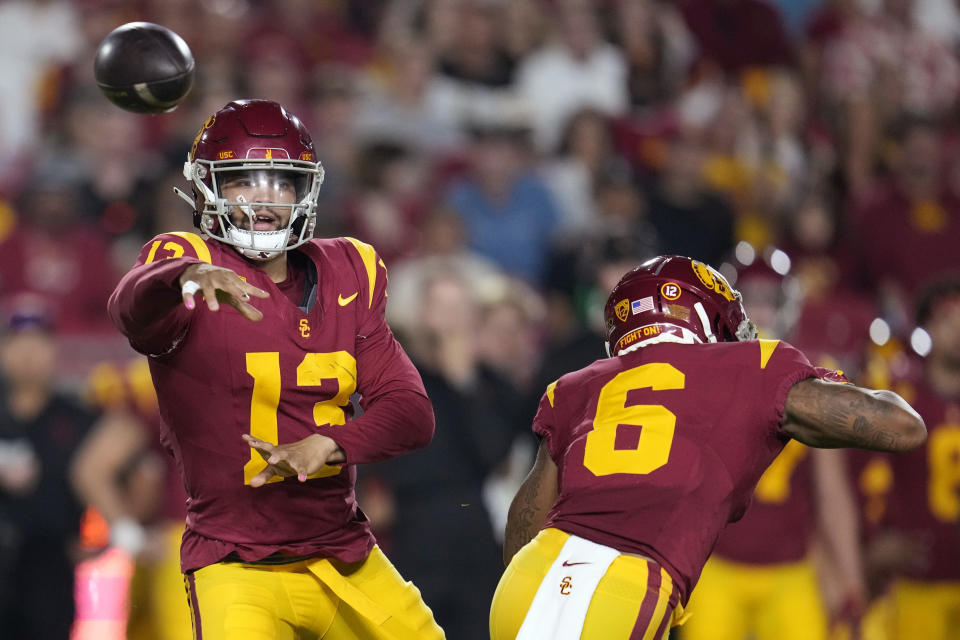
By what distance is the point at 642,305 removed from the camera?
3482 mm

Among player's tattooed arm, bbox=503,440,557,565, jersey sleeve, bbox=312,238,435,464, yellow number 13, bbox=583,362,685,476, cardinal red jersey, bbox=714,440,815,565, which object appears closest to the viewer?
yellow number 13, bbox=583,362,685,476

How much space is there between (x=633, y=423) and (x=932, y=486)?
314 cm

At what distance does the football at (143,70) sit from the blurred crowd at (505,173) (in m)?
2.35

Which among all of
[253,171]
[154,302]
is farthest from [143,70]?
[154,302]

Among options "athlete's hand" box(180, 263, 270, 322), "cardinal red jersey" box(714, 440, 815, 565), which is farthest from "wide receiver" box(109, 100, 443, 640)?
"cardinal red jersey" box(714, 440, 815, 565)

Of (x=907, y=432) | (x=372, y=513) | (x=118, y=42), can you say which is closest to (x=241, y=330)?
(x=118, y=42)

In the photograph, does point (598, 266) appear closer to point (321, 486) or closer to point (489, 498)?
point (489, 498)

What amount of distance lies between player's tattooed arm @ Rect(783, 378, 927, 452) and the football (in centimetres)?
195

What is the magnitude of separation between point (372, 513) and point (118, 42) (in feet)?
8.90

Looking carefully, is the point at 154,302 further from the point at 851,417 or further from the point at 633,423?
the point at 851,417

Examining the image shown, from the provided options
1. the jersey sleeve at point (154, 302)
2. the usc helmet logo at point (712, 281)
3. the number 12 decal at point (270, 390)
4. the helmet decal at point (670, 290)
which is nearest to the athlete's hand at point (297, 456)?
the number 12 decal at point (270, 390)

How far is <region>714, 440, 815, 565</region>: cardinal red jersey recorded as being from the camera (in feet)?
18.1

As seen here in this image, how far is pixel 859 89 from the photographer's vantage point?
31.3 feet

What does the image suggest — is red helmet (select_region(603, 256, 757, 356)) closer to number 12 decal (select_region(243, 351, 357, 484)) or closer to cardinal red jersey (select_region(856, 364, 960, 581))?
number 12 decal (select_region(243, 351, 357, 484))
